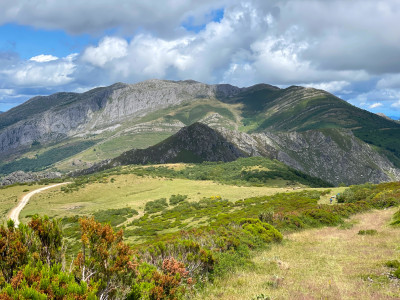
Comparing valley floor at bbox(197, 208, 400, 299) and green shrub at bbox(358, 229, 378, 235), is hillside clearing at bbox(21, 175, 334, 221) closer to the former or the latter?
green shrub at bbox(358, 229, 378, 235)

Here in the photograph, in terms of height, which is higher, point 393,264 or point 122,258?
point 122,258

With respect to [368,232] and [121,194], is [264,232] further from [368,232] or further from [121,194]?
[121,194]

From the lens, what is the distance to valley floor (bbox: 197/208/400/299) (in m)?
11.4

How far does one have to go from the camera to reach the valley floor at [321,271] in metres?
11.4

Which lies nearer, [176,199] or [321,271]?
[321,271]

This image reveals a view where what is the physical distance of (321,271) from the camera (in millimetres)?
14508

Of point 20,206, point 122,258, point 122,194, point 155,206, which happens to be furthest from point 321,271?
point 122,194

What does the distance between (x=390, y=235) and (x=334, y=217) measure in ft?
25.5

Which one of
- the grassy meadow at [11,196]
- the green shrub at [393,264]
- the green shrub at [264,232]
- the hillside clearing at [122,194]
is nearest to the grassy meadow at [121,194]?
the hillside clearing at [122,194]

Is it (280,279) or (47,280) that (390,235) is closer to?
(280,279)

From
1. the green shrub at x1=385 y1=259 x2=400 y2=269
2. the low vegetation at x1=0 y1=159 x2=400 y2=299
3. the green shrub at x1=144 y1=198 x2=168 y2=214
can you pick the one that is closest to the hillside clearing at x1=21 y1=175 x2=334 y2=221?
the green shrub at x1=144 y1=198 x2=168 y2=214

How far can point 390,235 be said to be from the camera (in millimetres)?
21094

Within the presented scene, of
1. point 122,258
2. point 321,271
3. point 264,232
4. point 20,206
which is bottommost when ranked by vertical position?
point 20,206

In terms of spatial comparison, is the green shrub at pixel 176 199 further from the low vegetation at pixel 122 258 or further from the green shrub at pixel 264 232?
the green shrub at pixel 264 232
